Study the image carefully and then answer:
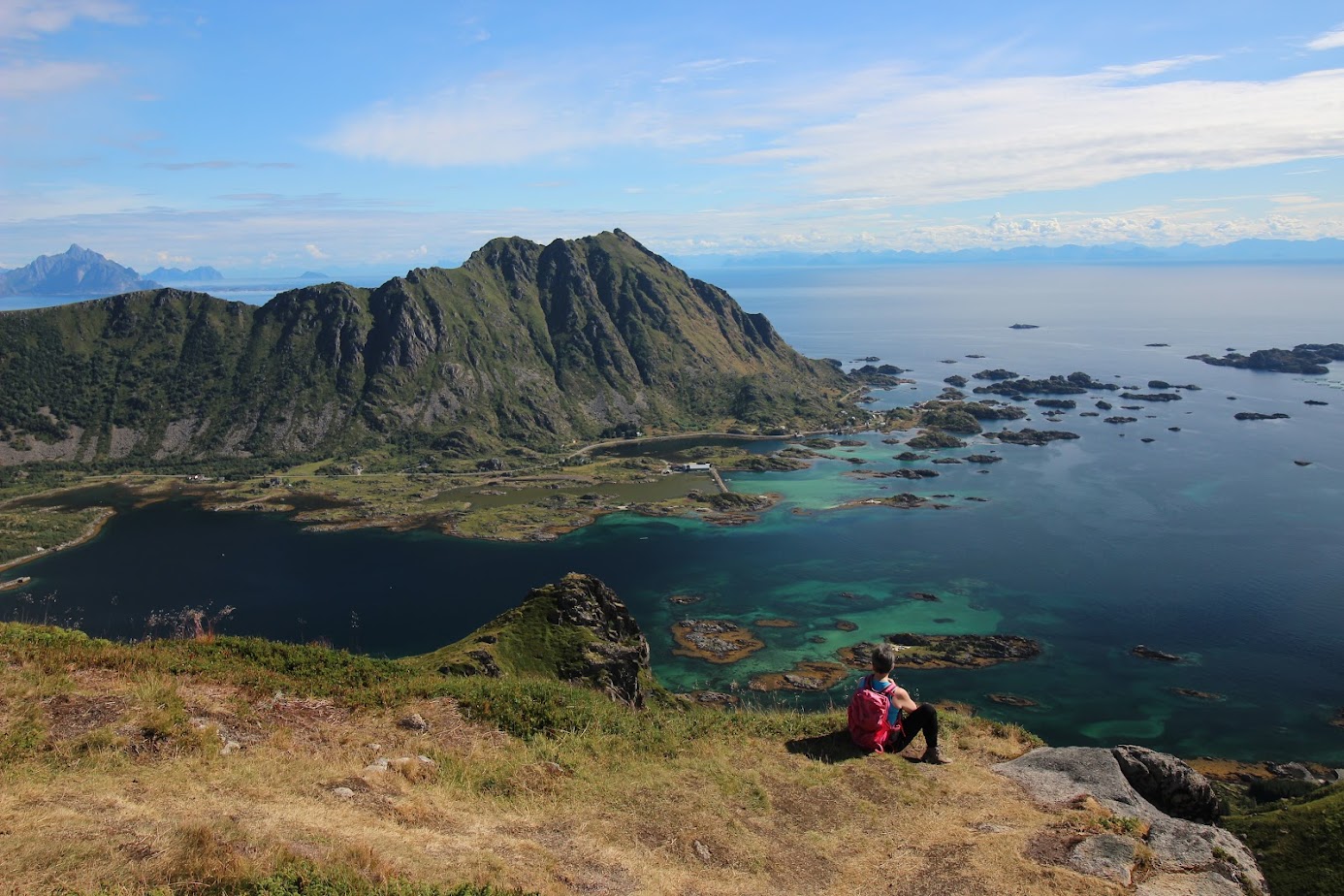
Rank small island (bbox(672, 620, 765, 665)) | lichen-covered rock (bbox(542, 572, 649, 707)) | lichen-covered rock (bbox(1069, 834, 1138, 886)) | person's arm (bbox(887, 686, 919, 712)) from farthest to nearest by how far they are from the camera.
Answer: small island (bbox(672, 620, 765, 665))
lichen-covered rock (bbox(542, 572, 649, 707))
person's arm (bbox(887, 686, 919, 712))
lichen-covered rock (bbox(1069, 834, 1138, 886))

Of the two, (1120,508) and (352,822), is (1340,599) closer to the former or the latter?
(1120,508)

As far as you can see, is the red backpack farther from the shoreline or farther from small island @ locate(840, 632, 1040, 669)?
the shoreline

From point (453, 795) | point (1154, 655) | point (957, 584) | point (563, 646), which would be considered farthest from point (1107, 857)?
point (957, 584)

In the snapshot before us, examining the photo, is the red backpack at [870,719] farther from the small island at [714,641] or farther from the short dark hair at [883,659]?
the small island at [714,641]

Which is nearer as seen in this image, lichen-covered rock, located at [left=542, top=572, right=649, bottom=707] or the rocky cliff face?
the rocky cliff face

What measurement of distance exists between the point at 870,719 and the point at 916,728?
4.67ft

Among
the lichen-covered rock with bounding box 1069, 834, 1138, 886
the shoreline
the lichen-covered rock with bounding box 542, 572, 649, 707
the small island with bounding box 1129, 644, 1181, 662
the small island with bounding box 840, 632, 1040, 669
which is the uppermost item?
the lichen-covered rock with bounding box 1069, 834, 1138, 886

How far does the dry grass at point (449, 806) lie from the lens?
13.7 meters

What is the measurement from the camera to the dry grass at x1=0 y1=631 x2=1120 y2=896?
13.7 meters

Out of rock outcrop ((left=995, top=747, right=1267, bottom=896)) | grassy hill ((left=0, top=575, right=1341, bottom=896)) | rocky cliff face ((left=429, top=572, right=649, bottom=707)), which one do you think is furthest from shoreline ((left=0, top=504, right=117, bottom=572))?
rock outcrop ((left=995, top=747, right=1267, bottom=896))

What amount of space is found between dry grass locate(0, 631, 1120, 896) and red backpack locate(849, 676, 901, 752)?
53cm

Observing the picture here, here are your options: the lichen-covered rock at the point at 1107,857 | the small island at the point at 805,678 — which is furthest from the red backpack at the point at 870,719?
the small island at the point at 805,678

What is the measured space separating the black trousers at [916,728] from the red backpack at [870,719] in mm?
215

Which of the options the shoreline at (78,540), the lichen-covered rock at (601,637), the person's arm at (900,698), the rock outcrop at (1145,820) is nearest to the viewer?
the rock outcrop at (1145,820)
